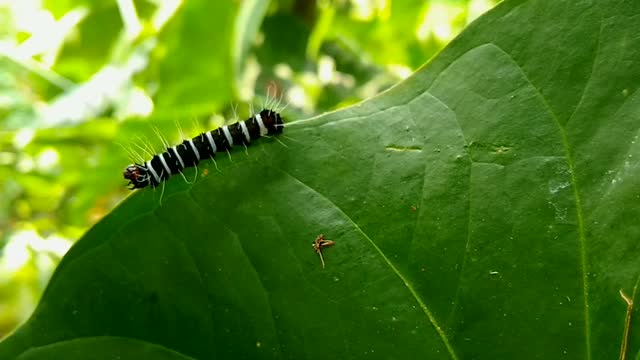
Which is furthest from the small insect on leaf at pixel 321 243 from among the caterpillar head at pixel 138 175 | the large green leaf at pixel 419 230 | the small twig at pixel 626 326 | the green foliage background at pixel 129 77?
the green foliage background at pixel 129 77

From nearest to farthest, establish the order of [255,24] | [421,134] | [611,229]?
[611,229] → [421,134] → [255,24]

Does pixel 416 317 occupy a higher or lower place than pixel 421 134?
lower

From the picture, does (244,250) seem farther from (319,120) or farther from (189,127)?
(189,127)

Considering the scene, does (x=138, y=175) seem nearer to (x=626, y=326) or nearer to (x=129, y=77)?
(x=129, y=77)

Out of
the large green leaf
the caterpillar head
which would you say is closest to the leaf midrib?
the large green leaf

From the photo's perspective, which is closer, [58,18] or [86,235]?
[86,235]

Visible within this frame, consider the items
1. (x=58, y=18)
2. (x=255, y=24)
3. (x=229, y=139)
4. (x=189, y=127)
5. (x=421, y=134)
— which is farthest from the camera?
(x=58, y=18)

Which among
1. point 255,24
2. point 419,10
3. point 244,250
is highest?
point 419,10

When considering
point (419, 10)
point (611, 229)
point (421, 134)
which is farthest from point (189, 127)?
point (611, 229)
